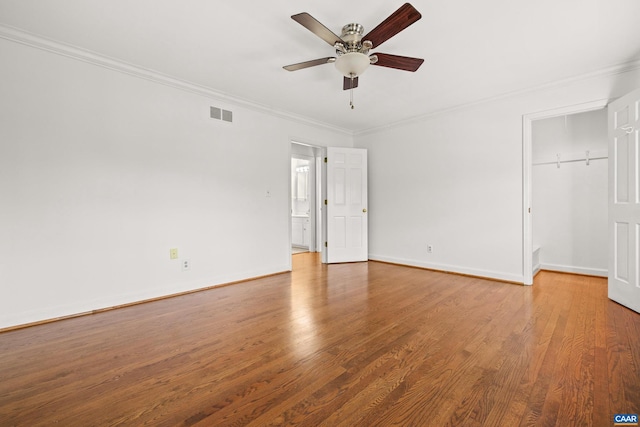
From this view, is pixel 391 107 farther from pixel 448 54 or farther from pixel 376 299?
pixel 376 299

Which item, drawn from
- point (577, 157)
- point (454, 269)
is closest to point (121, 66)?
point (454, 269)

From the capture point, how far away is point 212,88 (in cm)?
348

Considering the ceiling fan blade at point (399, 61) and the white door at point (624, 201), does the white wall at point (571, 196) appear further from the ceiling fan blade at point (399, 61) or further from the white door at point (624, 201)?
the ceiling fan blade at point (399, 61)

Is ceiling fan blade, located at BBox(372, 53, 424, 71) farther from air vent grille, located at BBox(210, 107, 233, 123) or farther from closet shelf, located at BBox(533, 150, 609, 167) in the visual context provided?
closet shelf, located at BBox(533, 150, 609, 167)

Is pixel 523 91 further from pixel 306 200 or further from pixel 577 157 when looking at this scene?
pixel 306 200

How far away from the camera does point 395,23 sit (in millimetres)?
1868

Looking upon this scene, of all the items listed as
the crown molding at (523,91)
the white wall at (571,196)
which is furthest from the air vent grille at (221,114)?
the white wall at (571,196)

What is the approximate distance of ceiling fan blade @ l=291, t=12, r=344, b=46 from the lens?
5.78 ft

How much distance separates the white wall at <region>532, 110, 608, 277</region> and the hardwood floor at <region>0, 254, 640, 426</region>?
1.40m

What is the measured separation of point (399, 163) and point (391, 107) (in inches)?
42.1

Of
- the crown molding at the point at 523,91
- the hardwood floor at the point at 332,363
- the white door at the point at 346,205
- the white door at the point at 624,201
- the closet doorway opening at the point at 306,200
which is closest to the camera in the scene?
the hardwood floor at the point at 332,363

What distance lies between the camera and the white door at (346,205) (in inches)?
197

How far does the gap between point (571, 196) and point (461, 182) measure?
1647 millimetres

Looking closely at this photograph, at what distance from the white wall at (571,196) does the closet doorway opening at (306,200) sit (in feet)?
12.1
